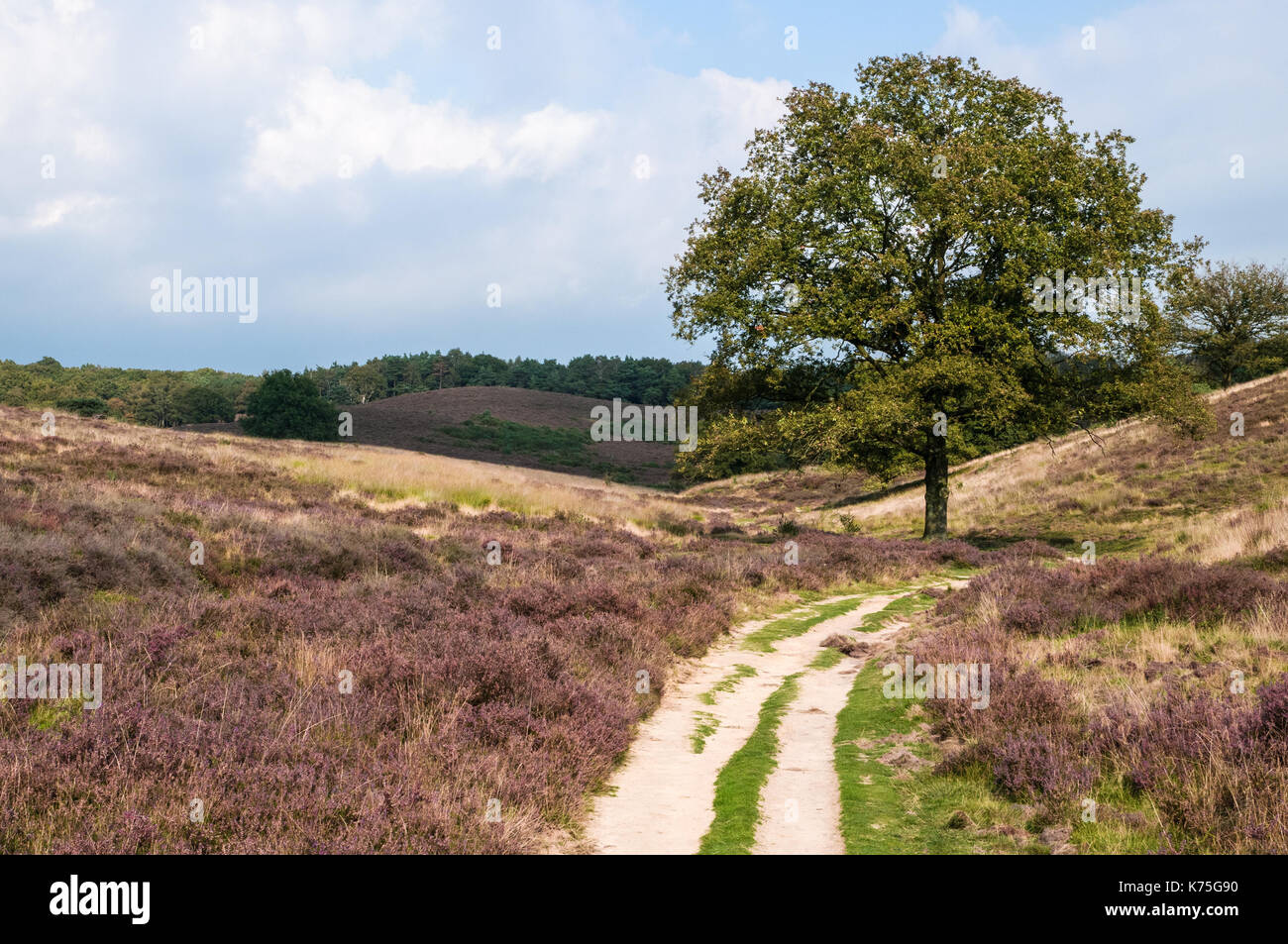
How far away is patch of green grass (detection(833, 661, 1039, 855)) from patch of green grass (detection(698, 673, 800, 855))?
28.8 inches

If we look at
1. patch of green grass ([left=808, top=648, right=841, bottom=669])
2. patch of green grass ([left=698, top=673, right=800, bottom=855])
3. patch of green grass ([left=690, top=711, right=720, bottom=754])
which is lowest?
patch of green grass ([left=808, top=648, right=841, bottom=669])

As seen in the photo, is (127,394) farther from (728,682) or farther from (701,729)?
(701,729)

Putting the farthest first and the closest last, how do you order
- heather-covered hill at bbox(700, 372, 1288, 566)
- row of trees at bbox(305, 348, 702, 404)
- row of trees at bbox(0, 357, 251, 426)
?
row of trees at bbox(305, 348, 702, 404)
row of trees at bbox(0, 357, 251, 426)
heather-covered hill at bbox(700, 372, 1288, 566)

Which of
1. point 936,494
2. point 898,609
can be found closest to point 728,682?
point 898,609

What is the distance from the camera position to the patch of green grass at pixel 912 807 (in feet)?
19.9

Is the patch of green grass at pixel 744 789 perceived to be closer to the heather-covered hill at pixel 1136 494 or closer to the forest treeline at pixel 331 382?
the heather-covered hill at pixel 1136 494

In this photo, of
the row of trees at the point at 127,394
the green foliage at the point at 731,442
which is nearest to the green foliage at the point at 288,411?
the row of trees at the point at 127,394

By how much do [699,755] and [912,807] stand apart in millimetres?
2406

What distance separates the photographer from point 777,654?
46.2 ft

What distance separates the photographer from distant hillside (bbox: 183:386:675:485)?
86.6 metres

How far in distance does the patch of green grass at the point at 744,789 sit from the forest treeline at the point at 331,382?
78467 mm

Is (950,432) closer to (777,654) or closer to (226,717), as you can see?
(777,654)

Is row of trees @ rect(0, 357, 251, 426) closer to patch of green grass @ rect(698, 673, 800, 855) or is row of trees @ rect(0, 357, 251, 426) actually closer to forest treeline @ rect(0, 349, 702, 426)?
forest treeline @ rect(0, 349, 702, 426)

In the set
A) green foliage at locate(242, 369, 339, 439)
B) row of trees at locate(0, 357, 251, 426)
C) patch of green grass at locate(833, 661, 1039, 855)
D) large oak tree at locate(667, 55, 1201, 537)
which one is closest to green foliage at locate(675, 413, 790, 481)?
large oak tree at locate(667, 55, 1201, 537)
